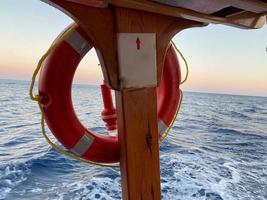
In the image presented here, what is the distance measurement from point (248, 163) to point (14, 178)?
10.7ft

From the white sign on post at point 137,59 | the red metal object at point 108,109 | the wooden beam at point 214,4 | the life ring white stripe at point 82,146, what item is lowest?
the life ring white stripe at point 82,146

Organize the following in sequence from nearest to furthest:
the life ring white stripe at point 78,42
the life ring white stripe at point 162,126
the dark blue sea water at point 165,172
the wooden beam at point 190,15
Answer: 1. the wooden beam at point 190,15
2. the life ring white stripe at point 78,42
3. the life ring white stripe at point 162,126
4. the dark blue sea water at point 165,172

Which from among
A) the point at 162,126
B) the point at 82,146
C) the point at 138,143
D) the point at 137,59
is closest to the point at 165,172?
the point at 162,126

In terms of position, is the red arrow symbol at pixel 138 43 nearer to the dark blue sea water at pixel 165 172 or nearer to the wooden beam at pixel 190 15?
the wooden beam at pixel 190 15

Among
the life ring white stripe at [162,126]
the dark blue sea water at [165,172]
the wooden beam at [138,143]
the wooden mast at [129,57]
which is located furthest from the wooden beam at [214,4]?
the dark blue sea water at [165,172]

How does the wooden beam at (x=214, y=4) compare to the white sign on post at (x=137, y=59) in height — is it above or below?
above

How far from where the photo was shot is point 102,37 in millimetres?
643

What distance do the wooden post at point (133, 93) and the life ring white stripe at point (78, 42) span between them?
0.22m

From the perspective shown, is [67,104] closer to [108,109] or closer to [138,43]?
[108,109]

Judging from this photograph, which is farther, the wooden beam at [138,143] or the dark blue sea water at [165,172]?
the dark blue sea water at [165,172]

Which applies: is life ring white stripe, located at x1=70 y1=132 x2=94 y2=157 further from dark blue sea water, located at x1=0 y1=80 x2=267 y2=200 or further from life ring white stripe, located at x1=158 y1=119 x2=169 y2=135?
dark blue sea water, located at x1=0 y1=80 x2=267 y2=200

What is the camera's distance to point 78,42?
0.85m

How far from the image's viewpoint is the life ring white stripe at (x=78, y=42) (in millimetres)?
834

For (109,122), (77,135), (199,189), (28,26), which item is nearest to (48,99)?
(77,135)
